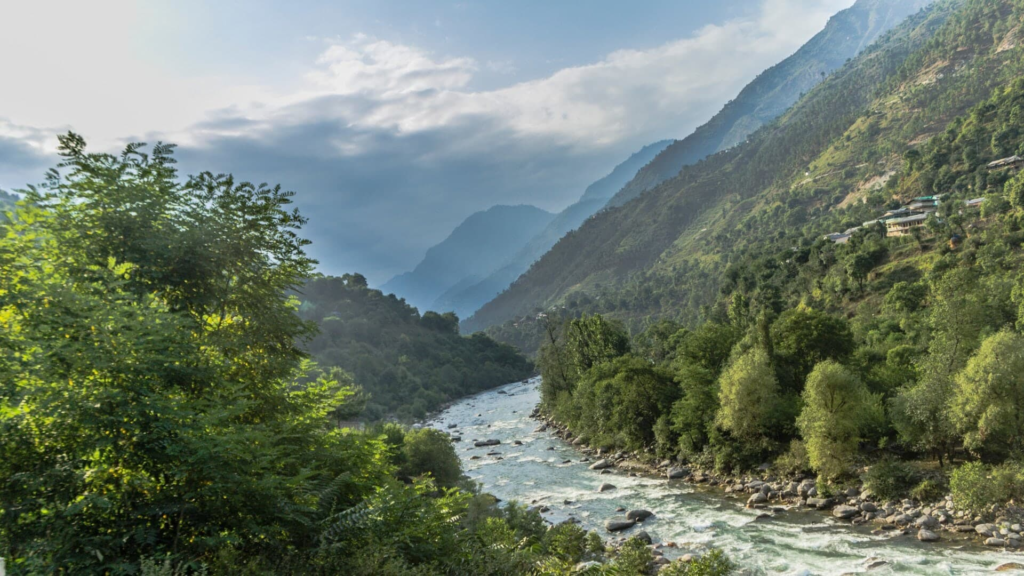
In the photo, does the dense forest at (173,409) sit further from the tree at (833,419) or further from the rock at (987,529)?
the tree at (833,419)

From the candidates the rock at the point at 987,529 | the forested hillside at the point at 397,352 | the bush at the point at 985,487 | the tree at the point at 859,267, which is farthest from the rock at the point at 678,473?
the forested hillside at the point at 397,352

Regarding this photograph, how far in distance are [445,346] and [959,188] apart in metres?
117

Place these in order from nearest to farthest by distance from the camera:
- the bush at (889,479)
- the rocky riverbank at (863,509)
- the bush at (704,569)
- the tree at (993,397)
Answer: the bush at (704,569), the rocky riverbank at (863,509), the tree at (993,397), the bush at (889,479)

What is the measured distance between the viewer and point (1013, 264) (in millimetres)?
57094

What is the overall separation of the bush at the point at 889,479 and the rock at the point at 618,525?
1335 cm

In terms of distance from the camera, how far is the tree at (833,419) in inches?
1219

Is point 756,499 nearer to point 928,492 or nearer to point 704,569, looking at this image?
point 928,492

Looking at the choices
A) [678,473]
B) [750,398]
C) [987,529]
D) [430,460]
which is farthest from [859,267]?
[430,460]

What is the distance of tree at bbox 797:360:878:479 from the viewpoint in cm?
3097

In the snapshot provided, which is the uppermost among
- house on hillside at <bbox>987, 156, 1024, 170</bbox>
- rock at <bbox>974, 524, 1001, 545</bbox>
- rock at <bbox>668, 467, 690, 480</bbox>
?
house on hillside at <bbox>987, 156, 1024, 170</bbox>

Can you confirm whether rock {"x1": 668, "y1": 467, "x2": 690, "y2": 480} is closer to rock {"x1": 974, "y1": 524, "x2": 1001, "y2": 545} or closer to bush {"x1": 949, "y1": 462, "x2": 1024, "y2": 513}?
bush {"x1": 949, "y1": 462, "x2": 1024, "y2": 513}

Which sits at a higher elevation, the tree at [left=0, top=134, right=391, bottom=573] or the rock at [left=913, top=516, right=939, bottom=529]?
the tree at [left=0, top=134, right=391, bottom=573]

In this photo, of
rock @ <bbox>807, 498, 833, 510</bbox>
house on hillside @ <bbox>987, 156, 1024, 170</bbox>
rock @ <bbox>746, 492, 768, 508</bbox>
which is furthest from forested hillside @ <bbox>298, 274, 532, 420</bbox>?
house on hillside @ <bbox>987, 156, 1024, 170</bbox>

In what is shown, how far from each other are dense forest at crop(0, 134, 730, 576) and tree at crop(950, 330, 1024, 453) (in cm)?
1981
